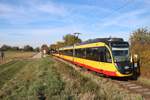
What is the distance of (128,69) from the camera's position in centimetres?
1839

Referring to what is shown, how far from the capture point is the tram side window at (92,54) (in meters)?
21.2

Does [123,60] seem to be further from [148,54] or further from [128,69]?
[148,54]

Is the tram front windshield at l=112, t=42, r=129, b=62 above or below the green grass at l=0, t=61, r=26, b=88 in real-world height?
above

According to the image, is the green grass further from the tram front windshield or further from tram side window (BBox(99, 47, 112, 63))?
the tram front windshield

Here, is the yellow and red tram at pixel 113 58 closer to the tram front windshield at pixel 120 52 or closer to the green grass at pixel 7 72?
the tram front windshield at pixel 120 52

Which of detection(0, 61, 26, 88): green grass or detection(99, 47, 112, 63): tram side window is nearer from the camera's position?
detection(99, 47, 112, 63): tram side window

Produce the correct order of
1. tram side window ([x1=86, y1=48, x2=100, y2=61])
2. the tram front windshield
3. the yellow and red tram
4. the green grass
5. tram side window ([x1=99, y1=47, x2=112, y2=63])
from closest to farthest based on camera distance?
the yellow and red tram < the tram front windshield < tram side window ([x1=99, y1=47, x2=112, y2=63]) < tram side window ([x1=86, y1=48, x2=100, y2=61]) < the green grass

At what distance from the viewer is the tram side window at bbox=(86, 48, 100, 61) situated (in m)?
21.2

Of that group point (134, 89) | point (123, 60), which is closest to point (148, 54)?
point (123, 60)

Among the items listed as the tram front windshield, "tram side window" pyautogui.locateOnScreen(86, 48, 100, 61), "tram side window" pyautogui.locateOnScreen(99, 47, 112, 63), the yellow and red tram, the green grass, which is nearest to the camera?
the yellow and red tram

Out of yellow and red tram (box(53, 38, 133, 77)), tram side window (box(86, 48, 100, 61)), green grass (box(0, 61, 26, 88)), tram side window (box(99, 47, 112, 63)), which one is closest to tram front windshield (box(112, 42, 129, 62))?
yellow and red tram (box(53, 38, 133, 77))

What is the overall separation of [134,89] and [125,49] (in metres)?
4.75

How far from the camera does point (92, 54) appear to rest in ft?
75.3

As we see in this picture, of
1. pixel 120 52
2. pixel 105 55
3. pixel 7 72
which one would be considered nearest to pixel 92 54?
pixel 105 55
